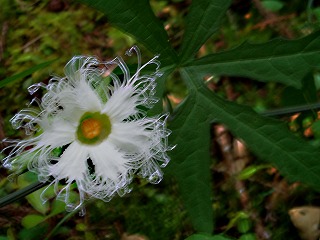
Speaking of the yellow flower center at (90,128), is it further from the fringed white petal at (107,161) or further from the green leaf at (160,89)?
the green leaf at (160,89)

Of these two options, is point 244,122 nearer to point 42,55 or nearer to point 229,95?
point 229,95

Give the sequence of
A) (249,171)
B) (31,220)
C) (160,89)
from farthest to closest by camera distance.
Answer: (249,171), (31,220), (160,89)

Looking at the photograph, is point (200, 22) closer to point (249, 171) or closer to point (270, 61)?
point (270, 61)

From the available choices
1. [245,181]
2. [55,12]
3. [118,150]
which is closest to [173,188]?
[245,181]

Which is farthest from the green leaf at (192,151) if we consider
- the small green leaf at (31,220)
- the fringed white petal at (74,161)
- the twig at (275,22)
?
the twig at (275,22)

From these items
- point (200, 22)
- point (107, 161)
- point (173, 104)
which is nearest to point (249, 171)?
point (173, 104)
